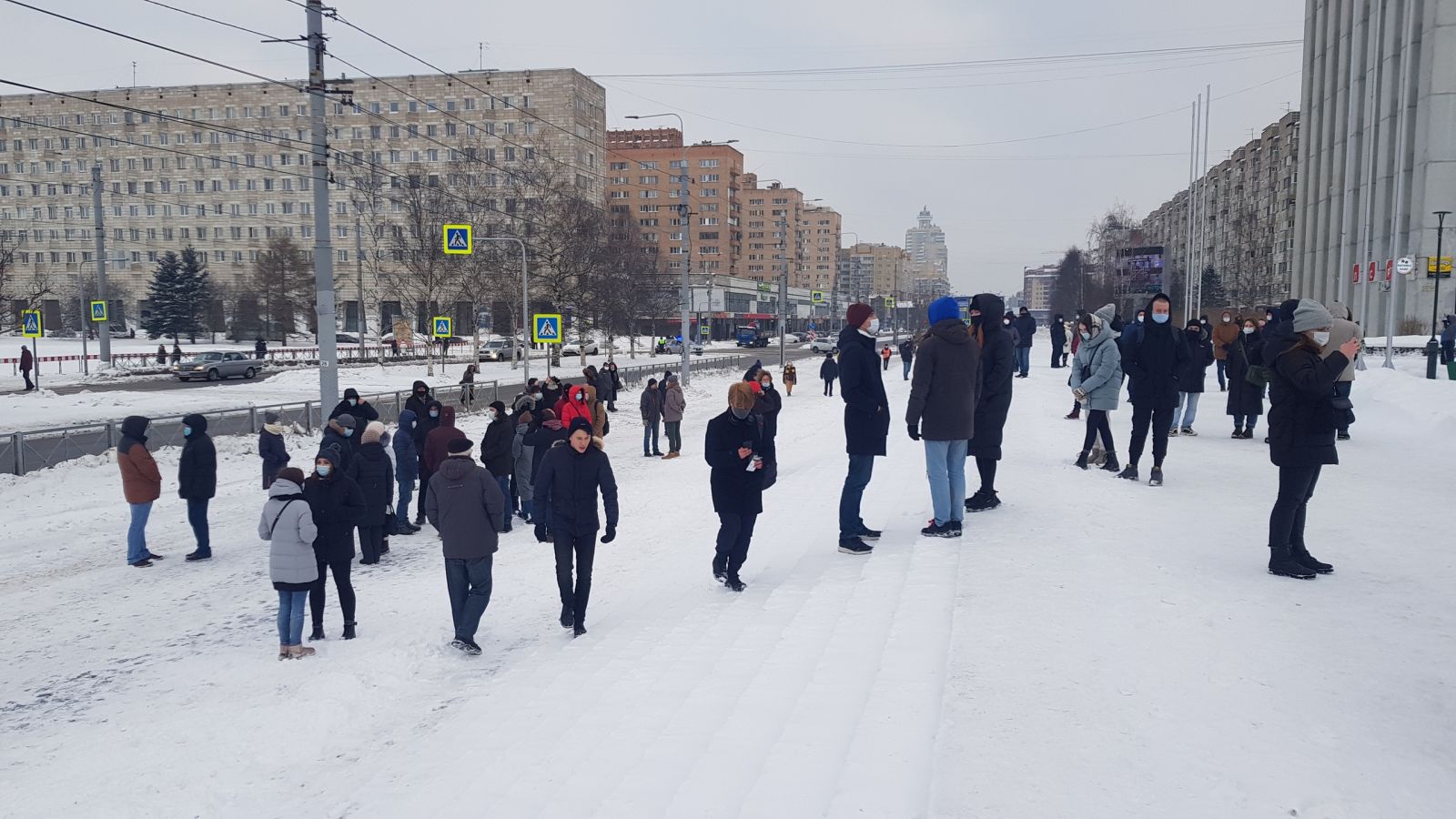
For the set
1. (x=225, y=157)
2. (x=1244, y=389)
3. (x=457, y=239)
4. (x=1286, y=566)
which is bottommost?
(x=1286, y=566)

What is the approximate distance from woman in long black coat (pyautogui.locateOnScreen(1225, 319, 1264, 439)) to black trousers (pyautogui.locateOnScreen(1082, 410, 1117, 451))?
3322mm

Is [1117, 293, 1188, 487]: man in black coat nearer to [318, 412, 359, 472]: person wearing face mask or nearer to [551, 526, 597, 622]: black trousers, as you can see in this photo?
[551, 526, 597, 622]: black trousers

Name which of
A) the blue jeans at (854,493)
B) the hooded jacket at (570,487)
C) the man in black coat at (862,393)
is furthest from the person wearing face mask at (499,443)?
the man in black coat at (862,393)

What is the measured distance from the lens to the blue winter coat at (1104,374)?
9828mm

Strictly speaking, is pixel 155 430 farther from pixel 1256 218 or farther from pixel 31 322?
pixel 1256 218

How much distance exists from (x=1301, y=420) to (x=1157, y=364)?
10.6 feet

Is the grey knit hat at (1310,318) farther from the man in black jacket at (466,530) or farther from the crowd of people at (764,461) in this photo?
the man in black jacket at (466,530)

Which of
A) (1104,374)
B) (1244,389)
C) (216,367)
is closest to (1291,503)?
(1104,374)

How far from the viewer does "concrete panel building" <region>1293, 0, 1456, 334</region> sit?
43.9 metres

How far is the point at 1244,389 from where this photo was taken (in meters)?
12.6

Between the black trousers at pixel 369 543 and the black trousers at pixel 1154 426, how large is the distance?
8477 millimetres

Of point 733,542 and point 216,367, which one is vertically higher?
point 216,367

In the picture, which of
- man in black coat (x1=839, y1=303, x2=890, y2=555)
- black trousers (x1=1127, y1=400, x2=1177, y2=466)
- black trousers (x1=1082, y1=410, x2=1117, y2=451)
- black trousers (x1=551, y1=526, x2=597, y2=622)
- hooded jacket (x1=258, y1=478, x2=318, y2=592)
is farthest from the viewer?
black trousers (x1=1082, y1=410, x2=1117, y2=451)

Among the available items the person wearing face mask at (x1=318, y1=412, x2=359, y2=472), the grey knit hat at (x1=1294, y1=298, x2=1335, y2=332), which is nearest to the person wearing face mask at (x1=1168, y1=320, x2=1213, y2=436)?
the grey knit hat at (x1=1294, y1=298, x2=1335, y2=332)
